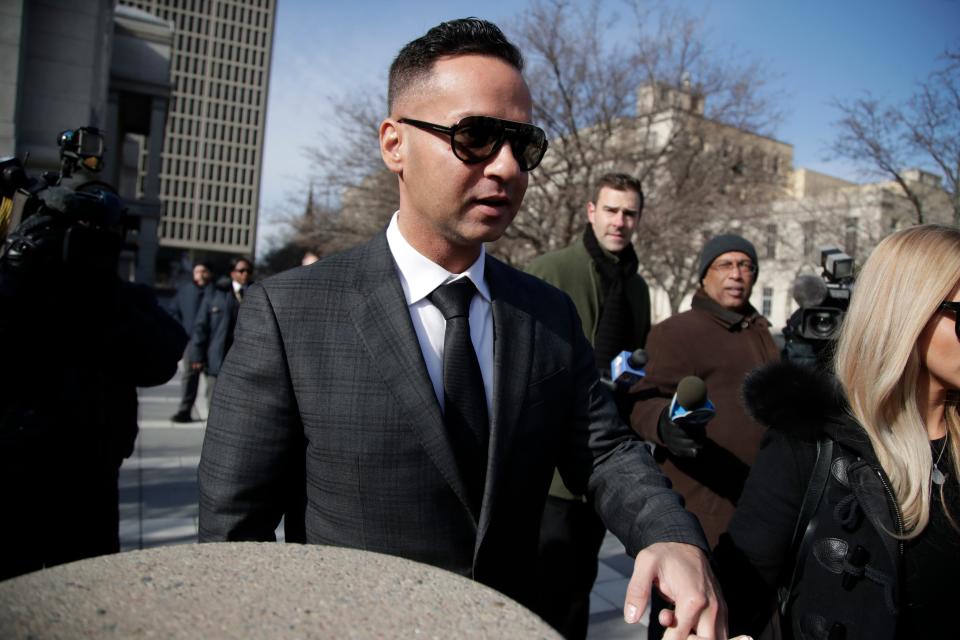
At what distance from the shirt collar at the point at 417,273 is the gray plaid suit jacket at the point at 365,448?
→ 0.05 metres

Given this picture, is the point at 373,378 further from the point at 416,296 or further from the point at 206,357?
the point at 206,357

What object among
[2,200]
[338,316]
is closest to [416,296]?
[338,316]

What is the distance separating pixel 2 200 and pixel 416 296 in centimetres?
183

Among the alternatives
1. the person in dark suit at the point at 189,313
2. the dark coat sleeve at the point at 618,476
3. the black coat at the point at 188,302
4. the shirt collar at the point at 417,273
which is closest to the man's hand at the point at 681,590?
the dark coat sleeve at the point at 618,476

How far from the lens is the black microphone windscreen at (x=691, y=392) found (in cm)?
220

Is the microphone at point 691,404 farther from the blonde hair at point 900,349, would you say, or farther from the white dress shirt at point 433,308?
the white dress shirt at point 433,308

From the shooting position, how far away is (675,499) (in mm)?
1435

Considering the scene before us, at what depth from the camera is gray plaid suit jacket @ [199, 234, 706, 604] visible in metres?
1.46

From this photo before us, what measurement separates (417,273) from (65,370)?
5.01 ft

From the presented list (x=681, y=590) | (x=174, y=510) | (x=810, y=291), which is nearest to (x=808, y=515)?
(x=681, y=590)

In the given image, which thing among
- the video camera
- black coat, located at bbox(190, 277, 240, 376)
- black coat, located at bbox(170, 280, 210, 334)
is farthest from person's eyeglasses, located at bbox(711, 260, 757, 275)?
black coat, located at bbox(170, 280, 210, 334)

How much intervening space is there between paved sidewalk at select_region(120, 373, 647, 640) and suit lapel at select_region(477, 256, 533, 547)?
208 centimetres

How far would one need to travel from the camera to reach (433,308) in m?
1.64

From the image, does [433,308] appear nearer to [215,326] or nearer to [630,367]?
[630,367]
